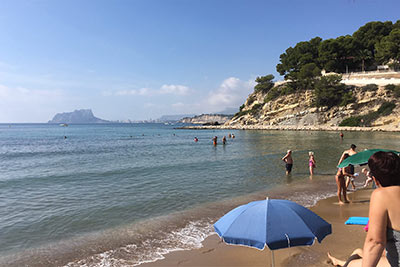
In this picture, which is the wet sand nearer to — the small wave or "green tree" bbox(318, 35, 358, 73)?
the small wave

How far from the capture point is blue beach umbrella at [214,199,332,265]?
3.59 metres

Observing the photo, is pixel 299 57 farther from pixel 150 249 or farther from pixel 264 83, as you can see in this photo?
pixel 150 249

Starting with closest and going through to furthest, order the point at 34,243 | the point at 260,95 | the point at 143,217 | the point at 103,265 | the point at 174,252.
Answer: the point at 103,265, the point at 174,252, the point at 34,243, the point at 143,217, the point at 260,95

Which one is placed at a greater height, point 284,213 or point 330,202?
point 284,213

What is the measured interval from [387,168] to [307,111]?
71615 mm

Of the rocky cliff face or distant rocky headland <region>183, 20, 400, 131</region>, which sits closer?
the rocky cliff face

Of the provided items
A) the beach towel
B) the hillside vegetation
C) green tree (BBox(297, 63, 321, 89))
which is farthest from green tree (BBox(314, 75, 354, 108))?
the beach towel

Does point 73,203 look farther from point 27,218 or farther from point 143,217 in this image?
point 143,217

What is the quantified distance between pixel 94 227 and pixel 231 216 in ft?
19.4

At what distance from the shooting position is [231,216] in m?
4.11

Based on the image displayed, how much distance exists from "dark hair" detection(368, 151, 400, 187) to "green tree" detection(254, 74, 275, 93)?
298 feet

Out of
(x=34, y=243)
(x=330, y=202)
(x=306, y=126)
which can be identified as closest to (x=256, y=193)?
(x=330, y=202)

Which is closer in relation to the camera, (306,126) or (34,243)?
(34,243)

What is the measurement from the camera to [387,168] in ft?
8.82
